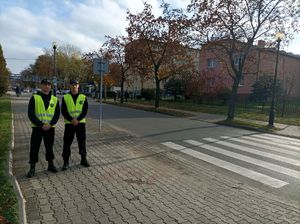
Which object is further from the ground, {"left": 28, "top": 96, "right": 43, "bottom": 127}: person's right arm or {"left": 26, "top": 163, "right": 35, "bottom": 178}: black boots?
{"left": 28, "top": 96, "right": 43, "bottom": 127}: person's right arm

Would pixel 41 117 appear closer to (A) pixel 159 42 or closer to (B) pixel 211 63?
(A) pixel 159 42

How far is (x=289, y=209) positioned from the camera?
475 cm

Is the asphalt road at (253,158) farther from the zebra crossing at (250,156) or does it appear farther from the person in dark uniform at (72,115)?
the person in dark uniform at (72,115)

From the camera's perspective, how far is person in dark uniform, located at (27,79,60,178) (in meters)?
5.91

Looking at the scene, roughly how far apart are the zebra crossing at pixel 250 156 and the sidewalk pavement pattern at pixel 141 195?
713mm

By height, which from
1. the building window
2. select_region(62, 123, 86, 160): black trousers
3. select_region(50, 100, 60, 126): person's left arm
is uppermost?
the building window

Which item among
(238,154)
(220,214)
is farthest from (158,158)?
(220,214)

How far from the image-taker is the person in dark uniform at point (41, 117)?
5.91 m

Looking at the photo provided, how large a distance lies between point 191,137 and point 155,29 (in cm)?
1883

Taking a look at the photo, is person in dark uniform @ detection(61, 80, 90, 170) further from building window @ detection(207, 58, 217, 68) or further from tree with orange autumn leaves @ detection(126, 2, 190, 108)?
building window @ detection(207, 58, 217, 68)

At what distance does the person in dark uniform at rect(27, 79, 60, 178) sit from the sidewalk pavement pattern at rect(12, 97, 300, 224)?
0.52 meters

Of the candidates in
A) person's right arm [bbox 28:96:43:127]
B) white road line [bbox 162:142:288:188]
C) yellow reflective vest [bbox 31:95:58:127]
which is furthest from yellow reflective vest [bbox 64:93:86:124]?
white road line [bbox 162:142:288:188]

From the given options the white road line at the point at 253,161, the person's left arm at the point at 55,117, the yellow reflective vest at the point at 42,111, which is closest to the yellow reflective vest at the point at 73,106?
the person's left arm at the point at 55,117

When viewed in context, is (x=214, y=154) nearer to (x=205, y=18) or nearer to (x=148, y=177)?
(x=148, y=177)
